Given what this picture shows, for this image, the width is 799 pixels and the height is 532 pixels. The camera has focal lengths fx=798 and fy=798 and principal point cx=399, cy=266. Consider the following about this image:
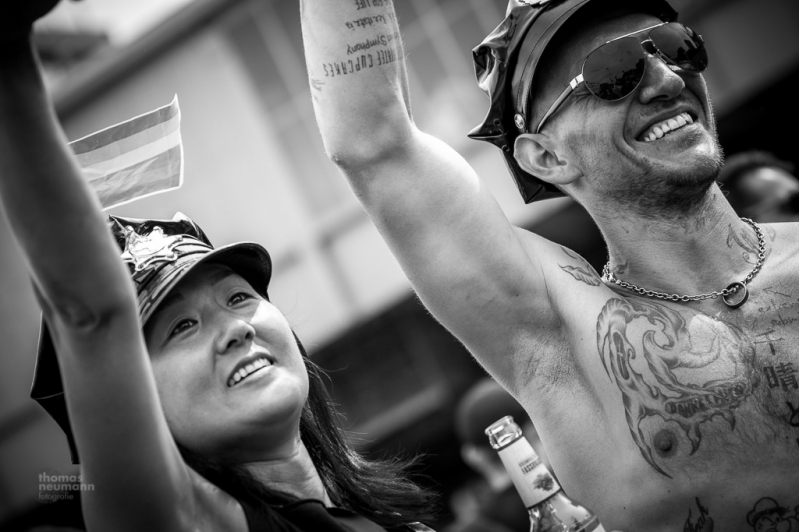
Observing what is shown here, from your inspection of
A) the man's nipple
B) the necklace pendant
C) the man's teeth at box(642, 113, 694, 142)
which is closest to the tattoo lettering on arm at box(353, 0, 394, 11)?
the man's teeth at box(642, 113, 694, 142)

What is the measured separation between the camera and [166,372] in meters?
1.91

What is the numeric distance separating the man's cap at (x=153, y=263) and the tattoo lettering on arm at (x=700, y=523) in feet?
4.40

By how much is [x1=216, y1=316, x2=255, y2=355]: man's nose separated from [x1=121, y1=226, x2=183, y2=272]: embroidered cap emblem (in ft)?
0.79

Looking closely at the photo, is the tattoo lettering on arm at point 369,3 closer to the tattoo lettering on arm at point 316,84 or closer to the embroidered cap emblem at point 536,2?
the tattoo lettering on arm at point 316,84

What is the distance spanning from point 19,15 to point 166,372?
96 cm

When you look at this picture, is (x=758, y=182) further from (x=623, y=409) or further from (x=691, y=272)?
(x=623, y=409)

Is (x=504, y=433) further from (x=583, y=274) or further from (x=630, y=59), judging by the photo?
(x=630, y=59)

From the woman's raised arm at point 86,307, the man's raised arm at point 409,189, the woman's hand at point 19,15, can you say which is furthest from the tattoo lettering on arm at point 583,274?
the woman's hand at point 19,15

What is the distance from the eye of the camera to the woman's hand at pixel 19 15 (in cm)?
116

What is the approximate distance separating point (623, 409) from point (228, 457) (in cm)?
108

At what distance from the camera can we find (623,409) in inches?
87.3

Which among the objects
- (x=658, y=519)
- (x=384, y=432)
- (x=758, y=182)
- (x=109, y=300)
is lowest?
(x=384, y=432)

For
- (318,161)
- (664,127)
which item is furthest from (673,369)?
(318,161)

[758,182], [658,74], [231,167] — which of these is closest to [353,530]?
[658,74]
